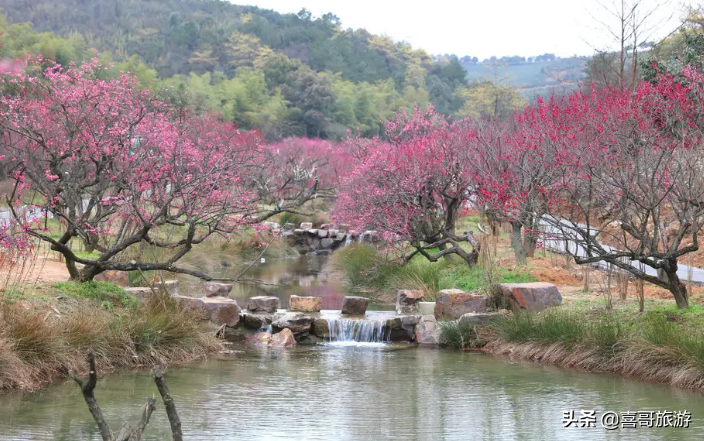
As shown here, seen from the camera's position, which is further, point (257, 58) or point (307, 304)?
point (257, 58)

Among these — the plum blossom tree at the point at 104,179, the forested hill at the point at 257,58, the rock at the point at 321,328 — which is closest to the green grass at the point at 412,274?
the rock at the point at 321,328

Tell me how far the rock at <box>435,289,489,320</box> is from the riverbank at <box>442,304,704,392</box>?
3.41 feet

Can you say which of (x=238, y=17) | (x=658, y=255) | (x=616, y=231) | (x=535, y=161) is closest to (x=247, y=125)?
(x=616, y=231)

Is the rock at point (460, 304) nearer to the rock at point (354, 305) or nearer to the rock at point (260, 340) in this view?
the rock at point (354, 305)

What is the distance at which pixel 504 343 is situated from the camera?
1320 cm

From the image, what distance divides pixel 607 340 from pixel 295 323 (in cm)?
588

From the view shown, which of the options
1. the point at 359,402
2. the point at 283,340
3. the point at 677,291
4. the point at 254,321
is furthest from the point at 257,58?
the point at 359,402

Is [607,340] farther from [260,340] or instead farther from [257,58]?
[257,58]

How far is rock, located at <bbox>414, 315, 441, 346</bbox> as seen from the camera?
14297 millimetres

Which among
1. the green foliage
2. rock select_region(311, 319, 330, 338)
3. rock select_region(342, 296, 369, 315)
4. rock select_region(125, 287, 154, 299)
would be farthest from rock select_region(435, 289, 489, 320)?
the green foliage

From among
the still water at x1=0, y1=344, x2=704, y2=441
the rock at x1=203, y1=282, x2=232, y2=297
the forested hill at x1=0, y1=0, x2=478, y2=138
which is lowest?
the still water at x1=0, y1=344, x2=704, y2=441

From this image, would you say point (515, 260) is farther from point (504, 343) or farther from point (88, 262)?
point (88, 262)

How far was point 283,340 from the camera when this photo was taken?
1411 cm

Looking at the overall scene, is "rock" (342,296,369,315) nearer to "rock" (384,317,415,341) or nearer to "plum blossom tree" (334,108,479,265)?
"rock" (384,317,415,341)
